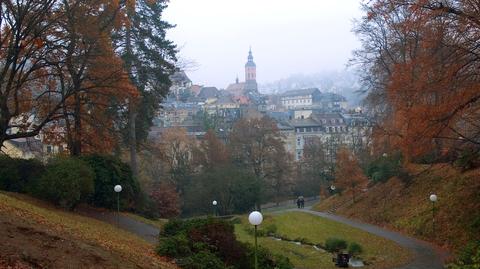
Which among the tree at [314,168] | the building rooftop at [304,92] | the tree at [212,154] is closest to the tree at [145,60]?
the tree at [212,154]

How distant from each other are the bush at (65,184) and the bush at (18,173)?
669 mm

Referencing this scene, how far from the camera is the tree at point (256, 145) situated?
57062 mm

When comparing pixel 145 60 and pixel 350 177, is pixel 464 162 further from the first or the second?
pixel 145 60

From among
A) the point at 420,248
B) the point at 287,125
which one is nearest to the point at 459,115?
the point at 420,248

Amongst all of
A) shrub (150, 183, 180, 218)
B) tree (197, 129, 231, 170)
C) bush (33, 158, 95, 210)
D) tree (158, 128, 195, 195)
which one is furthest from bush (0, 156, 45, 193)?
tree (197, 129, 231, 170)

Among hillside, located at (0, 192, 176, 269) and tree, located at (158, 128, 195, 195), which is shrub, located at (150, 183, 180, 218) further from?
hillside, located at (0, 192, 176, 269)

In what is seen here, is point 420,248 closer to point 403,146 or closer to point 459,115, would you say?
point 403,146

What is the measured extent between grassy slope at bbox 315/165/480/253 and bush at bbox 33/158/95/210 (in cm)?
1407

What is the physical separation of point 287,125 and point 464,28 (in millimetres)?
85818

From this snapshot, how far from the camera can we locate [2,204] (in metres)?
14.4

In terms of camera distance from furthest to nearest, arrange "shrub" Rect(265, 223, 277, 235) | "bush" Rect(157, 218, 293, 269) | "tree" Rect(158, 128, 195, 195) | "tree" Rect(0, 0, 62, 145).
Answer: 1. "tree" Rect(158, 128, 195, 195)
2. "shrub" Rect(265, 223, 277, 235)
3. "tree" Rect(0, 0, 62, 145)
4. "bush" Rect(157, 218, 293, 269)

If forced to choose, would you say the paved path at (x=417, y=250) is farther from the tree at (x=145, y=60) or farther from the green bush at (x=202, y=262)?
the tree at (x=145, y=60)

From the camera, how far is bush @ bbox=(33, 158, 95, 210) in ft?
67.4

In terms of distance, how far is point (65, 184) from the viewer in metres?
20.6
